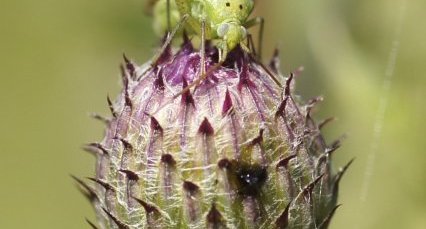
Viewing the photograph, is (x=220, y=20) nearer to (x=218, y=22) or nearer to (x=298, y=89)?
(x=218, y=22)

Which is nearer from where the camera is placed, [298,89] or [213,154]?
[213,154]

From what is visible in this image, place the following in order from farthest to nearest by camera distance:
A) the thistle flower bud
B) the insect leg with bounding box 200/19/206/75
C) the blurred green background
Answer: the blurred green background → the insect leg with bounding box 200/19/206/75 → the thistle flower bud

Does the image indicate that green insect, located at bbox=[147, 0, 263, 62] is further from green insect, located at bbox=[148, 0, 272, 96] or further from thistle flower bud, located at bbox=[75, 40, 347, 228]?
thistle flower bud, located at bbox=[75, 40, 347, 228]

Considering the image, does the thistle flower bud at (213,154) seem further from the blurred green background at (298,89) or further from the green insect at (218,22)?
the blurred green background at (298,89)

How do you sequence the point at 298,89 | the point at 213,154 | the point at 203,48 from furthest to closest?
the point at 298,89, the point at 203,48, the point at 213,154

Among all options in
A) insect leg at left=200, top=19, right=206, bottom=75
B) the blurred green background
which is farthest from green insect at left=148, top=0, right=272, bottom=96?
the blurred green background

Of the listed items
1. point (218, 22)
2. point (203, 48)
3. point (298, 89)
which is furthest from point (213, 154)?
point (298, 89)
